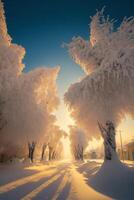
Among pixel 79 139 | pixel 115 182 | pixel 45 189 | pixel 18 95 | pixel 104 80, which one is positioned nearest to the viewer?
pixel 115 182

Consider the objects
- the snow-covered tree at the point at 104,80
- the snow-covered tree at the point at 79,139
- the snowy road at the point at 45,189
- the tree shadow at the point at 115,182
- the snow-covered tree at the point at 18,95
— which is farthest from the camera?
the snow-covered tree at the point at 79,139

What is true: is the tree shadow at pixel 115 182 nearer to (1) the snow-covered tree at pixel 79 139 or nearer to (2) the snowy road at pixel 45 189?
(2) the snowy road at pixel 45 189

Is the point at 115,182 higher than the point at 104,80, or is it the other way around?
the point at 104,80

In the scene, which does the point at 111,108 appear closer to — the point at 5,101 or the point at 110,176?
the point at 110,176

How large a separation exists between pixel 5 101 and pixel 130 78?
12371 mm

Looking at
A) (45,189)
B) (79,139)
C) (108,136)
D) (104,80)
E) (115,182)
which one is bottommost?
(45,189)

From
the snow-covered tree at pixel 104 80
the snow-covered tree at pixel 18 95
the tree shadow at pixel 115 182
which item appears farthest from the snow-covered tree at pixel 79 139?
the tree shadow at pixel 115 182

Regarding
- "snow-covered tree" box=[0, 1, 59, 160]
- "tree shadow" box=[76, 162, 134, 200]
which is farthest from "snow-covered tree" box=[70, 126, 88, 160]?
"tree shadow" box=[76, 162, 134, 200]

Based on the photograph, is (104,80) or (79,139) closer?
(104,80)

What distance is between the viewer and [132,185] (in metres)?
8.14

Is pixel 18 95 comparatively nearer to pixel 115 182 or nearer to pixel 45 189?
pixel 45 189

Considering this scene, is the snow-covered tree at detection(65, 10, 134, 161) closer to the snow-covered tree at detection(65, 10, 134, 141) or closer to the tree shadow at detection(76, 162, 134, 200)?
the snow-covered tree at detection(65, 10, 134, 141)

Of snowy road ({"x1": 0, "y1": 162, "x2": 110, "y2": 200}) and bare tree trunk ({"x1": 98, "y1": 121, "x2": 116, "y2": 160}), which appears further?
bare tree trunk ({"x1": 98, "y1": 121, "x2": 116, "y2": 160})

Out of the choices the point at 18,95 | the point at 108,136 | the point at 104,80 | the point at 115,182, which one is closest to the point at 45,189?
the point at 115,182
